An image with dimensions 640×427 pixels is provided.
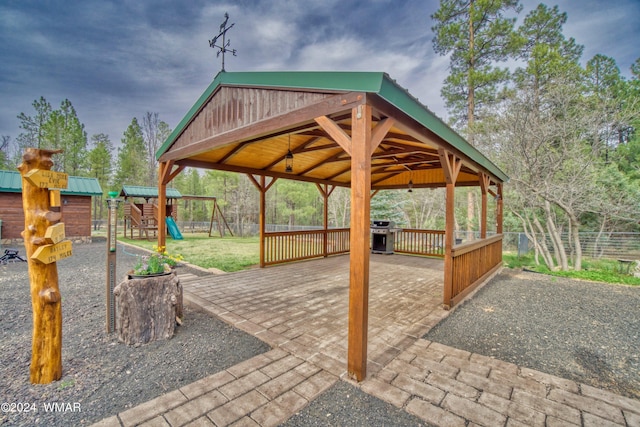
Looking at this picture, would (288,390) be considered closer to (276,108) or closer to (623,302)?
(276,108)

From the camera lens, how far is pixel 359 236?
2.15 meters

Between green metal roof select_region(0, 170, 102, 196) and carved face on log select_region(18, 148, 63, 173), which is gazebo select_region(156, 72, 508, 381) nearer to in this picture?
carved face on log select_region(18, 148, 63, 173)

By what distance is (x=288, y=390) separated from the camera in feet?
6.54

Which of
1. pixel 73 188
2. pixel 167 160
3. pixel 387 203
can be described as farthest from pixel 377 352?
pixel 73 188

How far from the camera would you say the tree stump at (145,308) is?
2.68 m

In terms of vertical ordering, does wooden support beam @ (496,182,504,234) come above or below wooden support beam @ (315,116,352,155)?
below

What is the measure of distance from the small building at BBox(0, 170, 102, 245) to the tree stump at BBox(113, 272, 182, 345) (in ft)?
31.9

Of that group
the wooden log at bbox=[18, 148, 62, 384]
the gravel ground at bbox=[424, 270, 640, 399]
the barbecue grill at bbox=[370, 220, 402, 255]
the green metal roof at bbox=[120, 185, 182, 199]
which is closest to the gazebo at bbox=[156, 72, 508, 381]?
the gravel ground at bbox=[424, 270, 640, 399]

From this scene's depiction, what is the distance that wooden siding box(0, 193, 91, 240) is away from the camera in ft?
32.4

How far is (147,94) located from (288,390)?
23.4m

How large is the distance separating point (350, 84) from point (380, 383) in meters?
2.40

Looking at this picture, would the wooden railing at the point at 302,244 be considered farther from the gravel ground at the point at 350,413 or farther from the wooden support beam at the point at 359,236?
the gravel ground at the point at 350,413

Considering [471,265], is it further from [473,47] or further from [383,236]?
[473,47]

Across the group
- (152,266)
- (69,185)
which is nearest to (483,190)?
(152,266)
